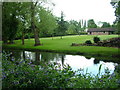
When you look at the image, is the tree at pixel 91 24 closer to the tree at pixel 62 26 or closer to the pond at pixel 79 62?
the tree at pixel 62 26

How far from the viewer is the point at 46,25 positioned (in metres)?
23.2

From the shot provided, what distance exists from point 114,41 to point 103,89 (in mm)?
15688

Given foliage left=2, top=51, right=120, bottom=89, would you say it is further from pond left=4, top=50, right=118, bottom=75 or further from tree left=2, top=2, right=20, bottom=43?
tree left=2, top=2, right=20, bottom=43

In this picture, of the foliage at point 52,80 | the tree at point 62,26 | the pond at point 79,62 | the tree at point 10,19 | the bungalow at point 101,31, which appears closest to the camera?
the foliage at point 52,80

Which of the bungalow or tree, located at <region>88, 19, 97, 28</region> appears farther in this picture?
tree, located at <region>88, 19, 97, 28</region>

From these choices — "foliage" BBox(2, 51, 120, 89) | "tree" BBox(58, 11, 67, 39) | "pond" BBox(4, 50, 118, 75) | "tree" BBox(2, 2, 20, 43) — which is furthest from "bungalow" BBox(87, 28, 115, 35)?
"foliage" BBox(2, 51, 120, 89)

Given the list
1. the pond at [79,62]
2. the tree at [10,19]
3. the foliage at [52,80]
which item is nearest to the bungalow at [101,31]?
the tree at [10,19]

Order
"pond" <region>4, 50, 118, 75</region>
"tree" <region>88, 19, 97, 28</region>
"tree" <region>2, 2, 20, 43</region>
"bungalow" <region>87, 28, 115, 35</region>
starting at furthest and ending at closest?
"tree" <region>88, 19, 97, 28</region>, "bungalow" <region>87, 28, 115, 35</region>, "tree" <region>2, 2, 20, 43</region>, "pond" <region>4, 50, 118, 75</region>

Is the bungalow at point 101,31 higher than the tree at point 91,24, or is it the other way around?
the tree at point 91,24

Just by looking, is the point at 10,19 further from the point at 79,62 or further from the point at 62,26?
the point at 62,26

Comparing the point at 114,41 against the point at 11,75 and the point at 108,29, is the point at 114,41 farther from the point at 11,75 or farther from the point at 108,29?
the point at 108,29

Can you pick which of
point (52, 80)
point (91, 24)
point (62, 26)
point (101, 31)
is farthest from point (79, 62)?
point (91, 24)

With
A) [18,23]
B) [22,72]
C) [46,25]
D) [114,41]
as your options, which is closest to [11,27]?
[18,23]

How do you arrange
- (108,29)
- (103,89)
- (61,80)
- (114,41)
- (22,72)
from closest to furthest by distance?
1. (103,89)
2. (61,80)
3. (22,72)
4. (114,41)
5. (108,29)
